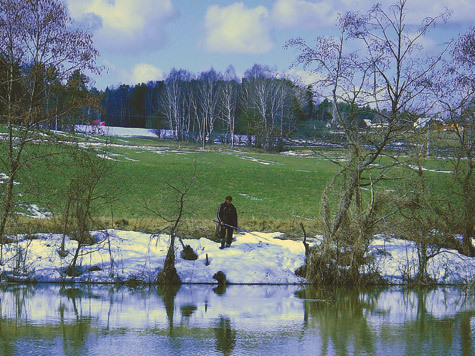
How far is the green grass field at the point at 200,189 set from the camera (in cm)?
2717

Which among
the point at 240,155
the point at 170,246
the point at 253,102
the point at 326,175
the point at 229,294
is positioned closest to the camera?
the point at 229,294

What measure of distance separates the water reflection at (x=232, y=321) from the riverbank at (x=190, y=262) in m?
0.84

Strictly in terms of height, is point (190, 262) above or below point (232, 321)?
above

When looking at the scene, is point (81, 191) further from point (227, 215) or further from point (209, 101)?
point (209, 101)

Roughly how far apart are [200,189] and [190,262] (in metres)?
19.0

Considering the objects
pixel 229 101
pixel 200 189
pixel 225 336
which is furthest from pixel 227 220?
pixel 229 101

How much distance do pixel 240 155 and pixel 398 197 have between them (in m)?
54.1

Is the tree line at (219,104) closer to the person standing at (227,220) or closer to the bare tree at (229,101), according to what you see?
the bare tree at (229,101)

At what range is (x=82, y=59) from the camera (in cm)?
2316

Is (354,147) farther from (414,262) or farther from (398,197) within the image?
(414,262)

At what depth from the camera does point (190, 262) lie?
76.9 feet

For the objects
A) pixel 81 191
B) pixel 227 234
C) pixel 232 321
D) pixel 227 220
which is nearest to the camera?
pixel 232 321

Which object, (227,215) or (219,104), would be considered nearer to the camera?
(227,215)

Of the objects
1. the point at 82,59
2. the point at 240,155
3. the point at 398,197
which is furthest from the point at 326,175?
the point at 82,59
